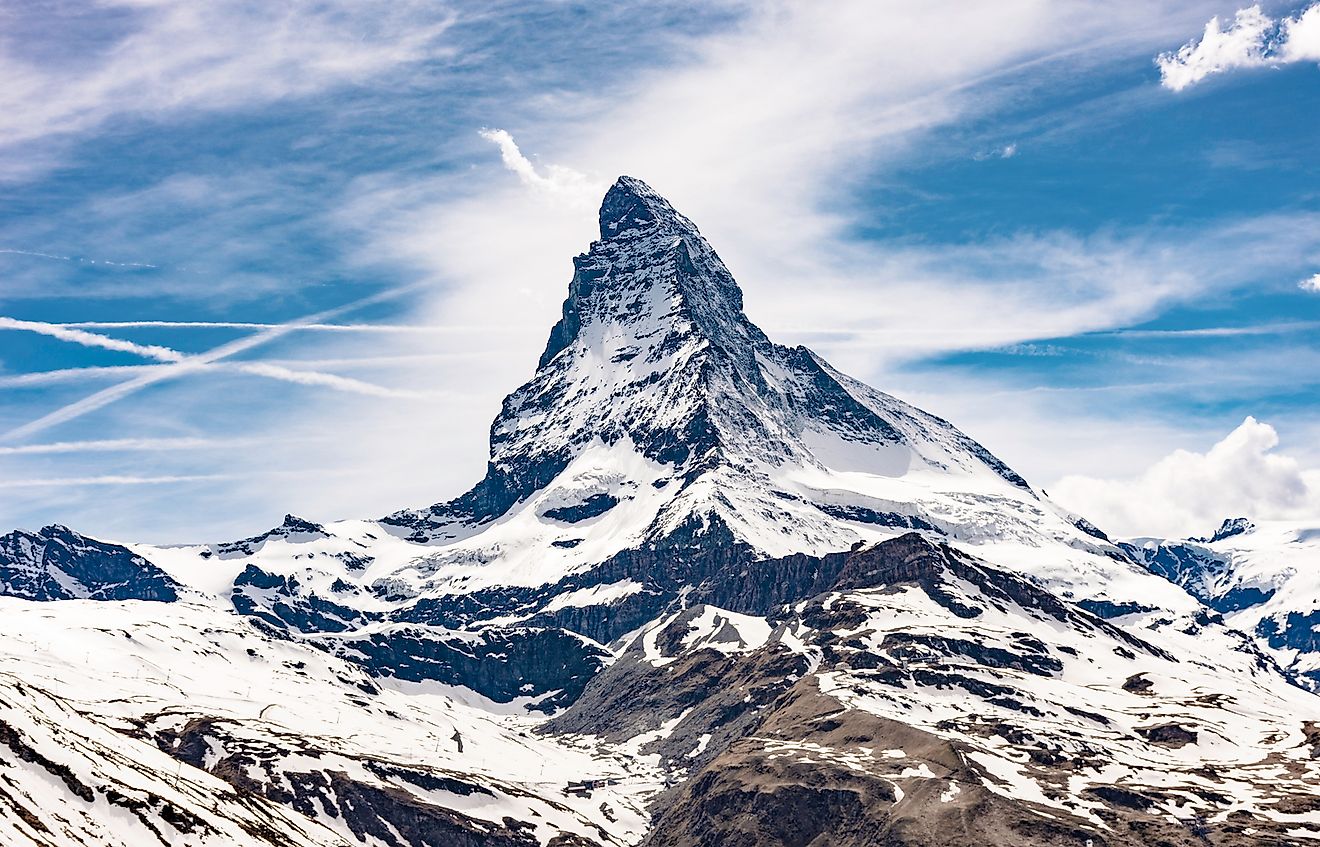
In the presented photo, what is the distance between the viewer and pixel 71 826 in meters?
186

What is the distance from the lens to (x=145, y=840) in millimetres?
192875

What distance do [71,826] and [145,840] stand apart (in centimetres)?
1025

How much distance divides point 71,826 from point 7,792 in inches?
344

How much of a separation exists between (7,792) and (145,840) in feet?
61.0

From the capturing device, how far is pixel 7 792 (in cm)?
18325
